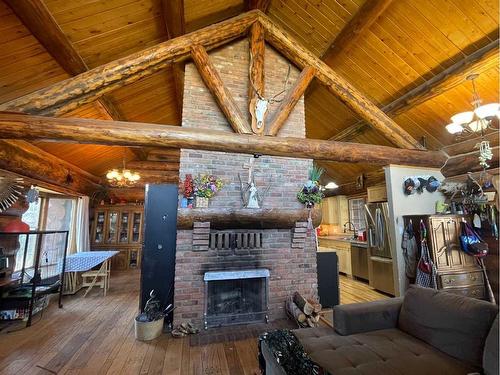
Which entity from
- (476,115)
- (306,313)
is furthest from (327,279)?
(476,115)

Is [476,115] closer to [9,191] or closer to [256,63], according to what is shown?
[256,63]

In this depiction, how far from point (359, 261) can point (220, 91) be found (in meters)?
4.92

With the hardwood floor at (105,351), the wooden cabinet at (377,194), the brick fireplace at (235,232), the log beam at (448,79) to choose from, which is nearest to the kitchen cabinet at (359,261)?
the wooden cabinet at (377,194)

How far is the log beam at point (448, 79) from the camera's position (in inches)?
115

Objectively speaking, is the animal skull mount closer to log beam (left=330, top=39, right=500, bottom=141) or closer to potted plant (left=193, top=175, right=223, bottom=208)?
potted plant (left=193, top=175, right=223, bottom=208)

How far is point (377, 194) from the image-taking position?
18.5 feet

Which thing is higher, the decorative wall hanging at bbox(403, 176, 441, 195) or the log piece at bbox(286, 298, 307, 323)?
the decorative wall hanging at bbox(403, 176, 441, 195)

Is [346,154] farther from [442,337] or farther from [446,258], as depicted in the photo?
[442,337]

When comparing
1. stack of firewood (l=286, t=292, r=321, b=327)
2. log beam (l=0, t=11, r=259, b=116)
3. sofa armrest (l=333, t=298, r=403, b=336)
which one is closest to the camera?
sofa armrest (l=333, t=298, r=403, b=336)

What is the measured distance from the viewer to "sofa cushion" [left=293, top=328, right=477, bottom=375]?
161 centimetres

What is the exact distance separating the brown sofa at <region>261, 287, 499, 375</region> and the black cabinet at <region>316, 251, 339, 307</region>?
1712 mm

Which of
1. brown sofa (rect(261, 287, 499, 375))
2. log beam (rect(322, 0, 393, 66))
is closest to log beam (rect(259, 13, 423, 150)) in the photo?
log beam (rect(322, 0, 393, 66))

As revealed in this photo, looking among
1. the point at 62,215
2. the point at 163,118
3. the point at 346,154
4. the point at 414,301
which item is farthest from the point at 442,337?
the point at 62,215

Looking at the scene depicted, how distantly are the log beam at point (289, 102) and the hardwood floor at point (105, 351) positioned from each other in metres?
2.78
